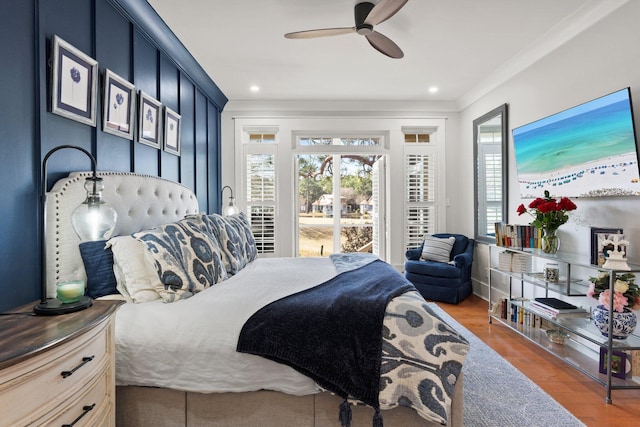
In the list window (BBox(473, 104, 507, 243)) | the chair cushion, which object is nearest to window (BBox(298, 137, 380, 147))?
window (BBox(473, 104, 507, 243))

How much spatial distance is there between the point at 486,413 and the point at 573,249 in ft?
5.61

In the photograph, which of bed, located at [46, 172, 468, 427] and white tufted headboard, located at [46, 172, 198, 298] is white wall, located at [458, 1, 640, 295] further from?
white tufted headboard, located at [46, 172, 198, 298]

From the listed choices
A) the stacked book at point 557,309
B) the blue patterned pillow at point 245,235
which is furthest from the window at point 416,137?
the blue patterned pillow at point 245,235

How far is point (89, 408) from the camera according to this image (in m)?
1.11

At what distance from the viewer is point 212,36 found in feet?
9.07

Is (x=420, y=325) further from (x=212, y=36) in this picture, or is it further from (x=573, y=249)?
(x=212, y=36)

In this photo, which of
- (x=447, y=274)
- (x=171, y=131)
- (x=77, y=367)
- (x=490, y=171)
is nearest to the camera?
(x=77, y=367)

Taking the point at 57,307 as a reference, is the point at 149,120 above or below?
above

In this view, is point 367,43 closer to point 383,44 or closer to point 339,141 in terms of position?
point 383,44

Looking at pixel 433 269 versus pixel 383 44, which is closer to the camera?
pixel 383 44

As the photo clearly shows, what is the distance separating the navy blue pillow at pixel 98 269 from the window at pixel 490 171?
151 inches

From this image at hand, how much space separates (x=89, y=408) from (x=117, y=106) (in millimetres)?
1777

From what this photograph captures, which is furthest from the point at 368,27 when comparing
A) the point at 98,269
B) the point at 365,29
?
the point at 98,269

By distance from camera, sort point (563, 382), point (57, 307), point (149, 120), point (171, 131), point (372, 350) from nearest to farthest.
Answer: point (57, 307) < point (372, 350) < point (563, 382) < point (149, 120) < point (171, 131)
